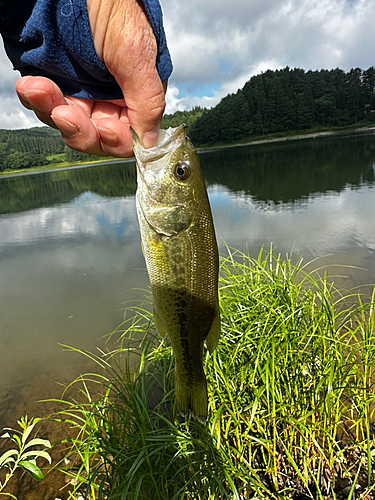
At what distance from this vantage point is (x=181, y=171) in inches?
76.1

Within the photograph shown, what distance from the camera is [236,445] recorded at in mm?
3059

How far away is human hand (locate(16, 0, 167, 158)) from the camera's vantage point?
151 centimetres

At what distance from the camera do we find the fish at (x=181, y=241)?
6.24ft

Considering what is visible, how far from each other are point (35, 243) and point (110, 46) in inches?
531

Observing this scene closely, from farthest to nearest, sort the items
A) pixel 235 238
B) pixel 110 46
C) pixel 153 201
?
pixel 235 238 < pixel 153 201 < pixel 110 46

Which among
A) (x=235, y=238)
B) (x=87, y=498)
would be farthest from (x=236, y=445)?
(x=235, y=238)

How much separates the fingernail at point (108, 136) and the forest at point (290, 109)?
72.3 metres

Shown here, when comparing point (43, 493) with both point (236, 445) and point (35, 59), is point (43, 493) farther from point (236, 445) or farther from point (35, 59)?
point (35, 59)

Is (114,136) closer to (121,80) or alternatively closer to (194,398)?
(121,80)

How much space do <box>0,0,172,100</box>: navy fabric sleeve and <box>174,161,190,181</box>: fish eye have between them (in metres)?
0.52

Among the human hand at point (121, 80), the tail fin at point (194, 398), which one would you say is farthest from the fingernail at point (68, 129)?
the tail fin at point (194, 398)

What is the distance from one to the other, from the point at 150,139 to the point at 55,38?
681 mm

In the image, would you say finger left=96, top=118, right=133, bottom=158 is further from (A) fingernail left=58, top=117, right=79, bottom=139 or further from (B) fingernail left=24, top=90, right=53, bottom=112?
(B) fingernail left=24, top=90, right=53, bottom=112

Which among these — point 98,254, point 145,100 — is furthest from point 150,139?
point 98,254
